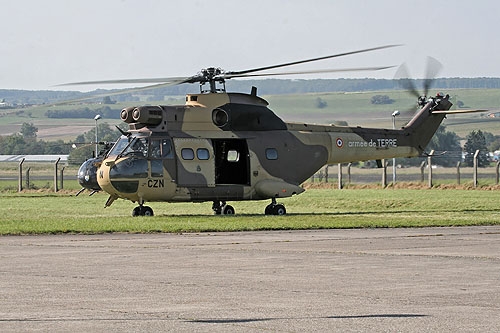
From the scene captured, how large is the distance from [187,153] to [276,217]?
3.25 meters

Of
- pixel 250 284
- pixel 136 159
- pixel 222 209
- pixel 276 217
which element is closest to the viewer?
pixel 250 284

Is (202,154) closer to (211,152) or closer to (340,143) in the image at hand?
(211,152)

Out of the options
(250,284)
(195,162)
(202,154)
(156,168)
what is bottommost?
(250,284)

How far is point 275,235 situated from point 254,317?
1099 cm

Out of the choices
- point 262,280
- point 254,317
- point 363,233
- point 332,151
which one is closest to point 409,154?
point 332,151

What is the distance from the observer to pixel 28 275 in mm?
13141

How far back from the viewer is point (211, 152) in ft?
92.7

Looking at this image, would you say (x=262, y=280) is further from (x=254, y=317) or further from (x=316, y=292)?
(x=254, y=317)

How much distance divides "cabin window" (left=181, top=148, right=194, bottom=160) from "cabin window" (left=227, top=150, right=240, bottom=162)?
1696 millimetres

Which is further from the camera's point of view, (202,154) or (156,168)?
(202,154)

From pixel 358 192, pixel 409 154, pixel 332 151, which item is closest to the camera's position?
pixel 332 151

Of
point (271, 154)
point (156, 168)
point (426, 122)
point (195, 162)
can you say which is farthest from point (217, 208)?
point (426, 122)

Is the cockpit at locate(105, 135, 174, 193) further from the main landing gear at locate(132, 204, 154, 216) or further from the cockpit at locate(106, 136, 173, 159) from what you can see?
the main landing gear at locate(132, 204, 154, 216)

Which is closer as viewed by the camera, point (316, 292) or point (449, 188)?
point (316, 292)
